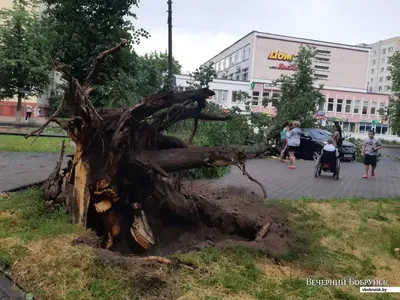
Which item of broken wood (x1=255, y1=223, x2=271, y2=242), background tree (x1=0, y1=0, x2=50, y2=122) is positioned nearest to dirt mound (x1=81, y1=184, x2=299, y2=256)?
broken wood (x1=255, y1=223, x2=271, y2=242)

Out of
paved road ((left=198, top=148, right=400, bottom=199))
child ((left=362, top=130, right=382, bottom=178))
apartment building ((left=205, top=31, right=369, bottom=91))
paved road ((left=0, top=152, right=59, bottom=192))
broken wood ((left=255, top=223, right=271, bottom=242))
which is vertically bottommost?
paved road ((left=198, top=148, right=400, bottom=199))

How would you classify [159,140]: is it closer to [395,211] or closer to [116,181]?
[116,181]

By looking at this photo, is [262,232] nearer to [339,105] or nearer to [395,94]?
[395,94]

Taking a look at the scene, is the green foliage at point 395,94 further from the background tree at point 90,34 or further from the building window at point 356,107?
the building window at point 356,107

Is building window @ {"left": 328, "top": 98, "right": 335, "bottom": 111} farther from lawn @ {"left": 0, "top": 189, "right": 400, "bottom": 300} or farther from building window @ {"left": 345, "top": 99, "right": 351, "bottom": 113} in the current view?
lawn @ {"left": 0, "top": 189, "right": 400, "bottom": 300}

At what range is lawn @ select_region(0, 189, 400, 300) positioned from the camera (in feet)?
11.1

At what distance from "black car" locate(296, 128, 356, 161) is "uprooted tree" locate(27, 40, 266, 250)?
13.6 metres

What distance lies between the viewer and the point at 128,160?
16.3 ft

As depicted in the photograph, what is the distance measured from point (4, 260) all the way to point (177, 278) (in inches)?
68.3

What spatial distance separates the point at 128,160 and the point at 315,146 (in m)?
14.5

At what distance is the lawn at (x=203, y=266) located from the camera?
3.40 meters

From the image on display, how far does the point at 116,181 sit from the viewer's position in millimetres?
4941

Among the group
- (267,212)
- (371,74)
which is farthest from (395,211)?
(371,74)

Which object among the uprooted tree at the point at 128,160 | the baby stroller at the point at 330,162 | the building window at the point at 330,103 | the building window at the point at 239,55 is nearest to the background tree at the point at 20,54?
the baby stroller at the point at 330,162
